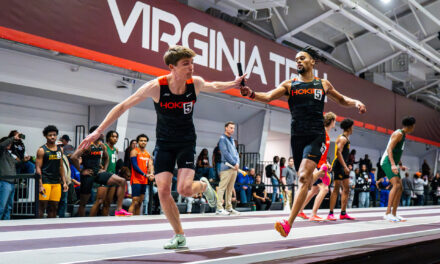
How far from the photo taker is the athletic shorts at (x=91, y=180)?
Answer: 7.31 m

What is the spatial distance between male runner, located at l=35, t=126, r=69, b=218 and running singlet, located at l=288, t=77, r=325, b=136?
13.4ft

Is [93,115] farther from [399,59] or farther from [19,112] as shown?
[399,59]

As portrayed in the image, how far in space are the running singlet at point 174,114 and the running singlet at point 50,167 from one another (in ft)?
13.0

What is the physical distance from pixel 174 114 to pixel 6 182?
4.40 meters

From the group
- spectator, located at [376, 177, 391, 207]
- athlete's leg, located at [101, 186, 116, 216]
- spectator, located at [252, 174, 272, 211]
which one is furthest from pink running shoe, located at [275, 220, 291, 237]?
spectator, located at [376, 177, 391, 207]

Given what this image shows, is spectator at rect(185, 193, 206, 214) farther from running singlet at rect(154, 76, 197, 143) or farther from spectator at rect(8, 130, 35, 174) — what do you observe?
running singlet at rect(154, 76, 197, 143)

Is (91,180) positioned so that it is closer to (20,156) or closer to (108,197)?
(108,197)

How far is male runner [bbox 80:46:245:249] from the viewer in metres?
3.43

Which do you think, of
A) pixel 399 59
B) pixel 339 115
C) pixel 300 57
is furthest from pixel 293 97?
pixel 399 59

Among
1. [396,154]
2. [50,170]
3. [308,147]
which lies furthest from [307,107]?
[50,170]

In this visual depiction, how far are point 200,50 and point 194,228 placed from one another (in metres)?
6.40

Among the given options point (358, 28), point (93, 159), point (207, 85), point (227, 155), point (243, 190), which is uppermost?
point (358, 28)

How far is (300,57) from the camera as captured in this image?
14.7ft

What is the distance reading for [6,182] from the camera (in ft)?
22.1
